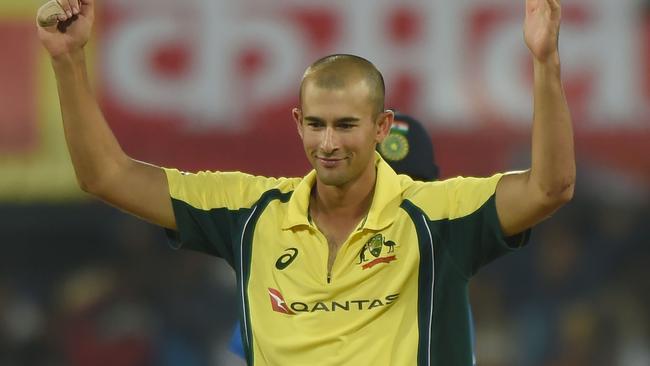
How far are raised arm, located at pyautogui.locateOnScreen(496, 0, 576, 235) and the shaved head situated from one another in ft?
1.58

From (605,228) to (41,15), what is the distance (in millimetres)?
5355

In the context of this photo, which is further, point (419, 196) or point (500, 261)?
point (500, 261)

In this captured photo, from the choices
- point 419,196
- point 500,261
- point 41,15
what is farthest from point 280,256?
point 500,261

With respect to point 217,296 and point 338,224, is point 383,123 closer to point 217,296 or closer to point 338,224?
point 338,224

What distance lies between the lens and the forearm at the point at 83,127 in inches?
168

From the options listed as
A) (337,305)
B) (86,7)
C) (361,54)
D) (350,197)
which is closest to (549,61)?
(350,197)

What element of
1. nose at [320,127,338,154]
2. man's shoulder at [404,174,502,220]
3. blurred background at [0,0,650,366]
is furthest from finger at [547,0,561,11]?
blurred background at [0,0,650,366]

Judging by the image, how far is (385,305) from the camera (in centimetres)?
421

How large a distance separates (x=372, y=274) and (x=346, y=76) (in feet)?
1.78

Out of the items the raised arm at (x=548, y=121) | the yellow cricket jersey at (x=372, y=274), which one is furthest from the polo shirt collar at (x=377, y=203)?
the raised arm at (x=548, y=121)

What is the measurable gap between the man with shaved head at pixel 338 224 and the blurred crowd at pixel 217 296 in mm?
4115

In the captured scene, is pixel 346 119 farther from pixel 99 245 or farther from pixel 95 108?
pixel 99 245

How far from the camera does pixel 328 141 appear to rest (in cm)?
413

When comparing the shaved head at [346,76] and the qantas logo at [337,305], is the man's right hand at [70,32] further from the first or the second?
the qantas logo at [337,305]
